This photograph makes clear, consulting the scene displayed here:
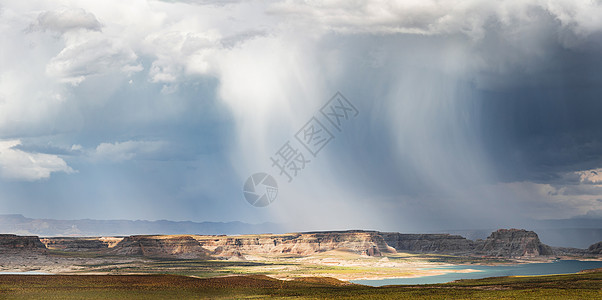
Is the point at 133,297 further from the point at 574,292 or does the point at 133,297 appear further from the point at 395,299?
the point at 574,292

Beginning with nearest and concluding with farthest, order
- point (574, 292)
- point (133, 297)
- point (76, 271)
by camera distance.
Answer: point (574, 292), point (133, 297), point (76, 271)

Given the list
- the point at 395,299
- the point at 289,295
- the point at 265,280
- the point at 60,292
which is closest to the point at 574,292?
the point at 395,299

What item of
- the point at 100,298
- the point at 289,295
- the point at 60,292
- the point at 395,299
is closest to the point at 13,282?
the point at 60,292

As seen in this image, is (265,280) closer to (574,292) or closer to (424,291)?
(424,291)

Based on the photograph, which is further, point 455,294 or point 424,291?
point 424,291

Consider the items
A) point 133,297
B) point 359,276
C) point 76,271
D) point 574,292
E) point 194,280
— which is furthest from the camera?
point 359,276

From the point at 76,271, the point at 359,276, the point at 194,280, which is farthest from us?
the point at 359,276
